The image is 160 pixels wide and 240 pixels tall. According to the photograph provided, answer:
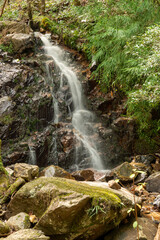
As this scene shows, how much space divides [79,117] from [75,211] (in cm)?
646

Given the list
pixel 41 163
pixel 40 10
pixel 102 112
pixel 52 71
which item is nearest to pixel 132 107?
pixel 102 112

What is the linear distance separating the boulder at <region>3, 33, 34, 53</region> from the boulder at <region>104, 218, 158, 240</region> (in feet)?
31.1

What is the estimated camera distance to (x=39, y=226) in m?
2.72

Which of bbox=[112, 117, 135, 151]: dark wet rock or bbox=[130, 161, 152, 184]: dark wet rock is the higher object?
bbox=[112, 117, 135, 151]: dark wet rock

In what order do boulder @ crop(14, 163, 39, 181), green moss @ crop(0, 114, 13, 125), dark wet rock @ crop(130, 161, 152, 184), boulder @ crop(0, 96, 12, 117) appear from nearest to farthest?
1. boulder @ crop(14, 163, 39, 181)
2. dark wet rock @ crop(130, 161, 152, 184)
3. green moss @ crop(0, 114, 13, 125)
4. boulder @ crop(0, 96, 12, 117)

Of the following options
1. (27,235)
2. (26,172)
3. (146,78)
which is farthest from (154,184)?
(27,235)

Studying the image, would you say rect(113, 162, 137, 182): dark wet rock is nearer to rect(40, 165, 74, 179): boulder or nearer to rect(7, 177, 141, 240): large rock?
rect(40, 165, 74, 179): boulder

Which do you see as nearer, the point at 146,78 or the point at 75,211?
the point at 75,211

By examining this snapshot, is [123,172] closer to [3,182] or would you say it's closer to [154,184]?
[154,184]

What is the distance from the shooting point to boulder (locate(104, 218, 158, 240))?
2.79 metres

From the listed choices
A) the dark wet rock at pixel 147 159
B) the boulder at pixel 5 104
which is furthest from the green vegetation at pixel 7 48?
the dark wet rock at pixel 147 159

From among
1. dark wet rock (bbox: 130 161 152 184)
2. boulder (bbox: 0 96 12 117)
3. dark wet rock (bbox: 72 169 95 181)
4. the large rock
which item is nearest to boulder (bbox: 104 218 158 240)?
the large rock

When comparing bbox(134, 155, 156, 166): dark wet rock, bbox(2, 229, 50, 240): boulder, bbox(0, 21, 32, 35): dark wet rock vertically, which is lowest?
bbox(134, 155, 156, 166): dark wet rock

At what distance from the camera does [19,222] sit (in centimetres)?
290
